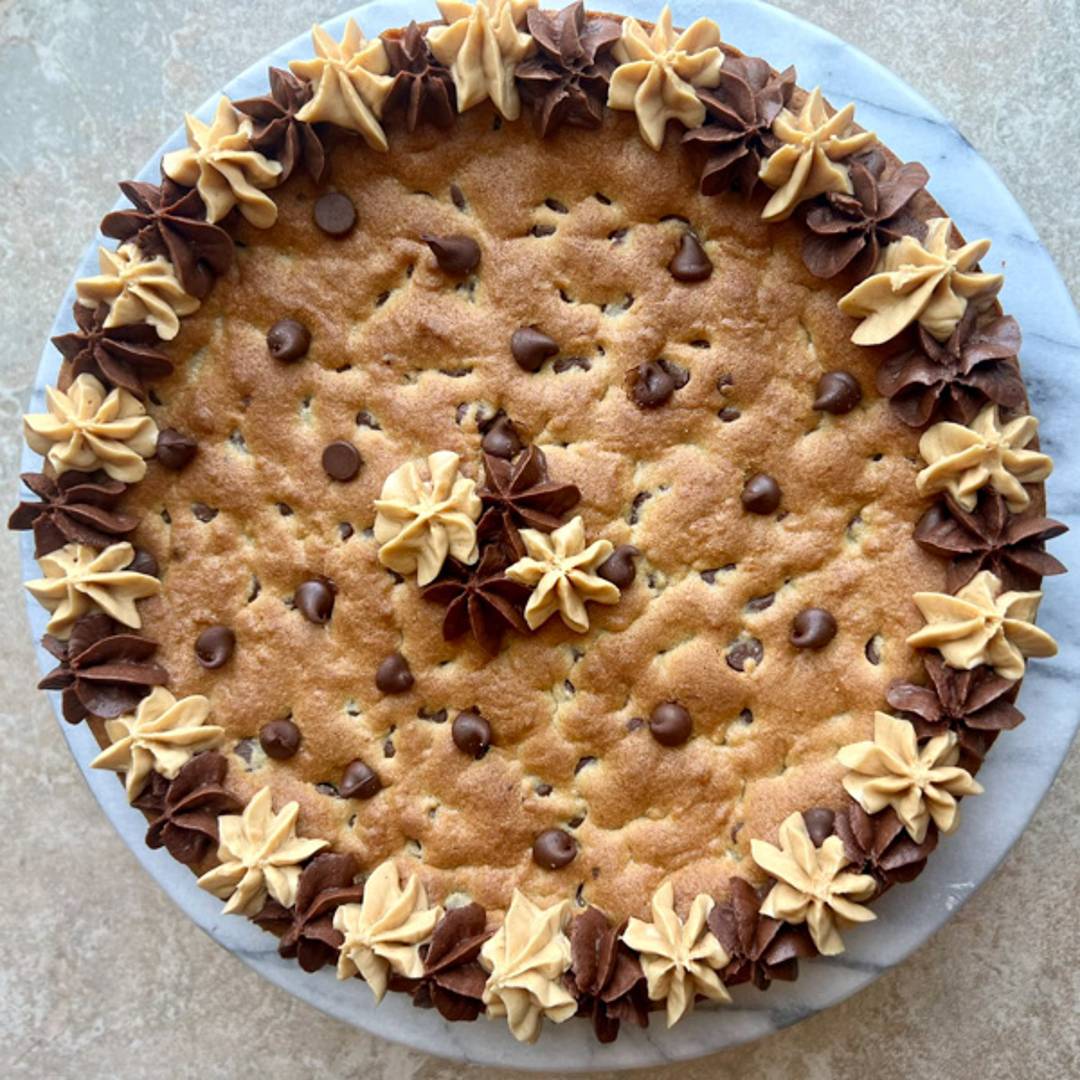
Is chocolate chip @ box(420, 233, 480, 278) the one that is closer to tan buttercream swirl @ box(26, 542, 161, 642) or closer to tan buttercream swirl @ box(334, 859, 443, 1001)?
tan buttercream swirl @ box(26, 542, 161, 642)

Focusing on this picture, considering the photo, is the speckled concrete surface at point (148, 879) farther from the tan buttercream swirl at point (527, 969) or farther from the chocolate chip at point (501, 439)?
the chocolate chip at point (501, 439)

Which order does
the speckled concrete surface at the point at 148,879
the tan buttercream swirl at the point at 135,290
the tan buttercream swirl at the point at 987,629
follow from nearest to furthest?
the tan buttercream swirl at the point at 987,629 < the tan buttercream swirl at the point at 135,290 < the speckled concrete surface at the point at 148,879

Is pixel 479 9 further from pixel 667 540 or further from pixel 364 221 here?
pixel 667 540

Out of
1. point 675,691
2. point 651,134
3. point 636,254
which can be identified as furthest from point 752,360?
point 675,691

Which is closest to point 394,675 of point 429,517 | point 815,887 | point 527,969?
point 429,517

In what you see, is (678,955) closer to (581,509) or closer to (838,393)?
(581,509)

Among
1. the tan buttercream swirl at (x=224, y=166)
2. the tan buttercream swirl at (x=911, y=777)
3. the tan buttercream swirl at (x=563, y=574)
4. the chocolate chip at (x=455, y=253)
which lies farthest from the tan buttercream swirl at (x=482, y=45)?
the tan buttercream swirl at (x=911, y=777)
